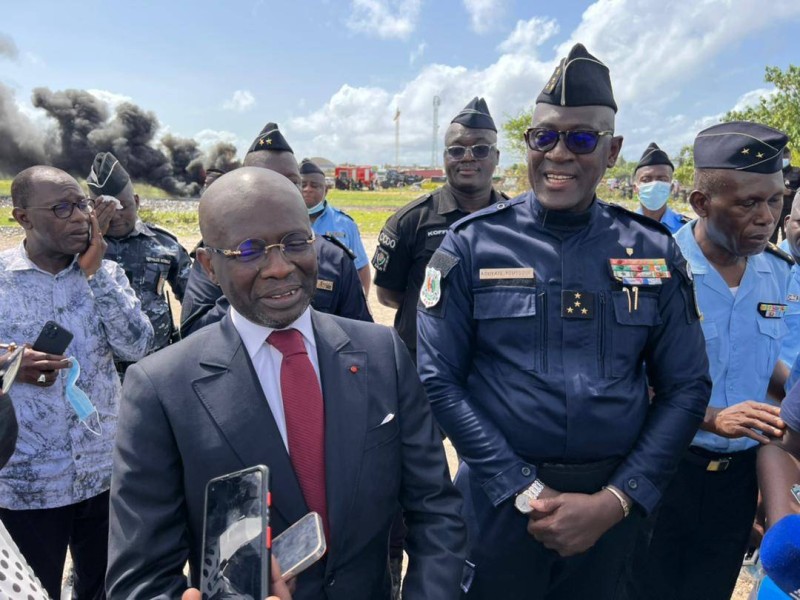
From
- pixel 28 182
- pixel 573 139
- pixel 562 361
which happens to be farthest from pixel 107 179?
pixel 562 361

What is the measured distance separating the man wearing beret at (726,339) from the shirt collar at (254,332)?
1.83 metres

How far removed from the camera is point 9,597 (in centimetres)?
98

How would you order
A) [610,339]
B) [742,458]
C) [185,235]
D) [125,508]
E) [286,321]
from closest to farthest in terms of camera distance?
[125,508] → [286,321] → [610,339] → [742,458] → [185,235]

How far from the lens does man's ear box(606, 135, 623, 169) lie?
2.24 m

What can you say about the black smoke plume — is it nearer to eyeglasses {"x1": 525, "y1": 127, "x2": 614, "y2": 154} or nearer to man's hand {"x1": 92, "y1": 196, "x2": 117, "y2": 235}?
man's hand {"x1": 92, "y1": 196, "x2": 117, "y2": 235}

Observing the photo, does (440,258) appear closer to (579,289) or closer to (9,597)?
(579,289)

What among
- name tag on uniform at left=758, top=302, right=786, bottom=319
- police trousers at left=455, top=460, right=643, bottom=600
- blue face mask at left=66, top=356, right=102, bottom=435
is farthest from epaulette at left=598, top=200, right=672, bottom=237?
blue face mask at left=66, top=356, right=102, bottom=435

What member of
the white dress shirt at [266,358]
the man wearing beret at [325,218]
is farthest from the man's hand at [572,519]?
the man wearing beret at [325,218]

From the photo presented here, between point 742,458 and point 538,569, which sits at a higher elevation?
point 742,458

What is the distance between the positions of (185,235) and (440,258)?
17.7 metres

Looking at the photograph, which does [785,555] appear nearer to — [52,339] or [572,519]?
[572,519]

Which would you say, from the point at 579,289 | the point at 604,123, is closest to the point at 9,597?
the point at 579,289

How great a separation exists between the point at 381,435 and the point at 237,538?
553 mm

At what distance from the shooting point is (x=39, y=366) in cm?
228
